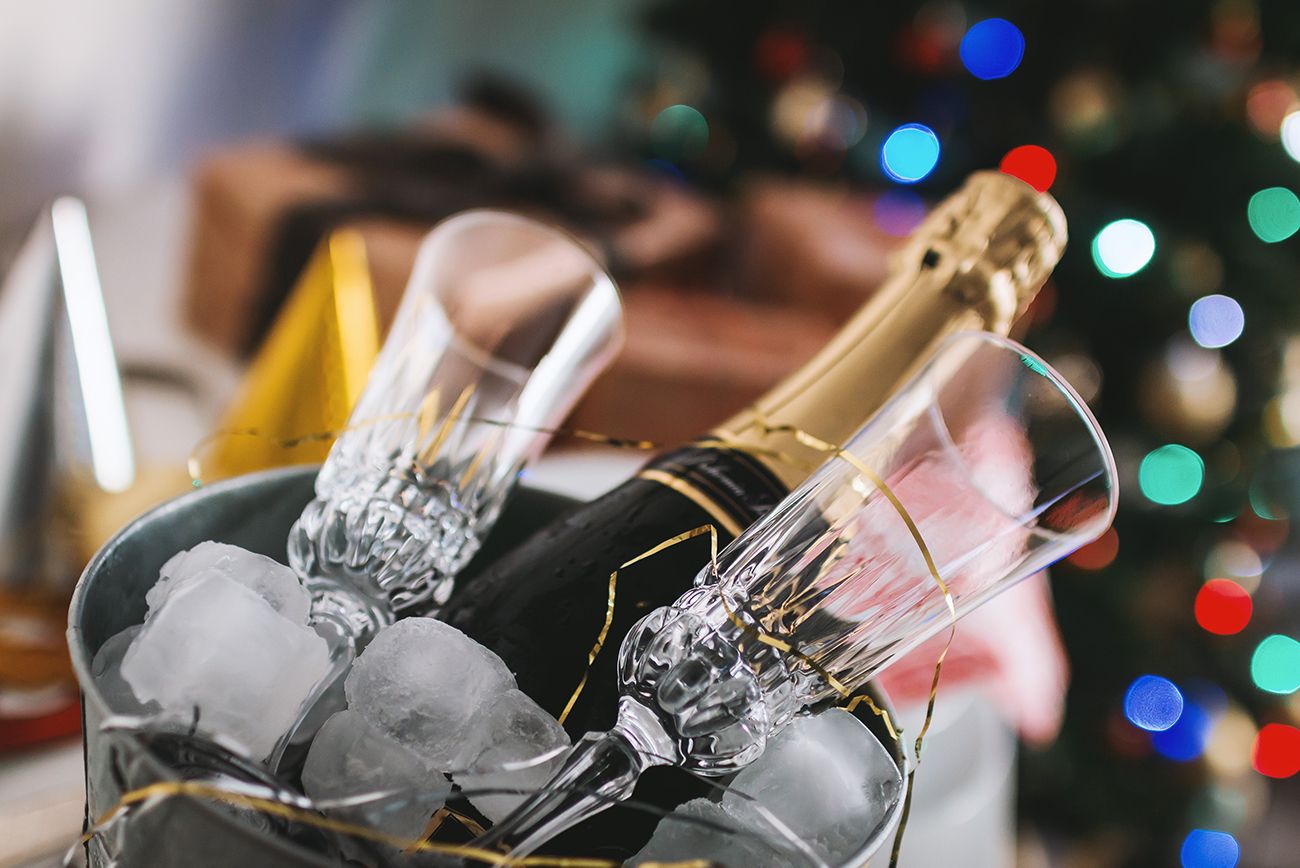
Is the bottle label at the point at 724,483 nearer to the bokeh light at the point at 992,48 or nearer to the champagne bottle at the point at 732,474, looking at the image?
the champagne bottle at the point at 732,474

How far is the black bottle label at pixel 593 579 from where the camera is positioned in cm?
39

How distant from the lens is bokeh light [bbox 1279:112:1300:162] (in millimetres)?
1279

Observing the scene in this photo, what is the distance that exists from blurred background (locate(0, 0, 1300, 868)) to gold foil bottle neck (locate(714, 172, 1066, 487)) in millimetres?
233

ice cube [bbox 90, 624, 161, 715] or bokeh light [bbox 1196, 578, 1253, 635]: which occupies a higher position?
ice cube [bbox 90, 624, 161, 715]

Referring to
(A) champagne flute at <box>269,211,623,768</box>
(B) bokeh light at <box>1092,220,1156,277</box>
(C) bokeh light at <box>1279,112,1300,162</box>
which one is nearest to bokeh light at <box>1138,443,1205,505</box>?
(B) bokeh light at <box>1092,220,1156,277</box>

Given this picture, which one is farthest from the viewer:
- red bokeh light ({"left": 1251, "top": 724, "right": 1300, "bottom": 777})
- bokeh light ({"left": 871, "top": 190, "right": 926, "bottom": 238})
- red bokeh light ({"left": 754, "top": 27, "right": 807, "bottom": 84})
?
red bokeh light ({"left": 754, "top": 27, "right": 807, "bottom": 84})

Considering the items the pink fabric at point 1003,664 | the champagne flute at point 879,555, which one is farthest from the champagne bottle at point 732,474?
the pink fabric at point 1003,664

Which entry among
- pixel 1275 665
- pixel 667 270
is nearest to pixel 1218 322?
pixel 1275 665

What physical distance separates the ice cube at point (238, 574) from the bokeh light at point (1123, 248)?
55.8 inches

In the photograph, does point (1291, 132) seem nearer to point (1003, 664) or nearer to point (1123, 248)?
point (1123, 248)

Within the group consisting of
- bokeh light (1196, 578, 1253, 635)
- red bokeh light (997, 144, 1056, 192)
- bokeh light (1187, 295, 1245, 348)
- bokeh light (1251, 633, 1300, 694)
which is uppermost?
red bokeh light (997, 144, 1056, 192)

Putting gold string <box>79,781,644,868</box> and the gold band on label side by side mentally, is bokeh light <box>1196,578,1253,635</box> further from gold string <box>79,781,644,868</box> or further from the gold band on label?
gold string <box>79,781,644,868</box>

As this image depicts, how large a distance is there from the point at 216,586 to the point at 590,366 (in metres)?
0.22

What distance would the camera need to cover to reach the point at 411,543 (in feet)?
1.11
